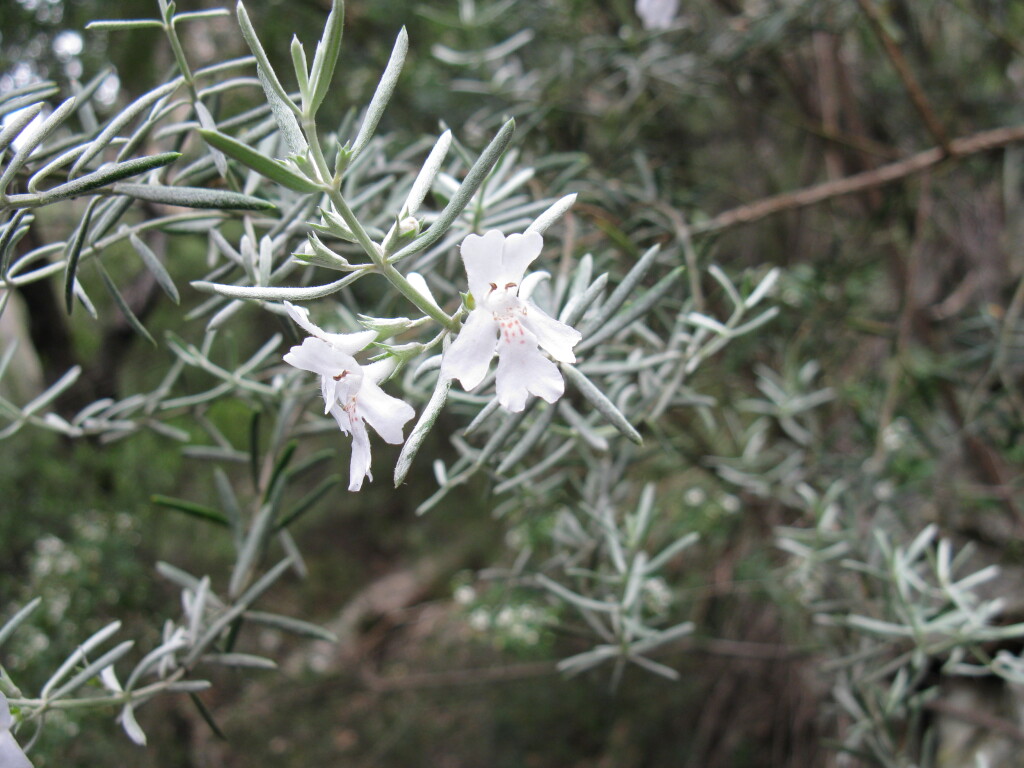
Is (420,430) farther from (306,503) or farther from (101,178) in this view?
(306,503)

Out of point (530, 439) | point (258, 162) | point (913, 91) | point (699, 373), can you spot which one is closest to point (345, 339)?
point (258, 162)

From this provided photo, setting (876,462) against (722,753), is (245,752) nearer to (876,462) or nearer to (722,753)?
(722,753)

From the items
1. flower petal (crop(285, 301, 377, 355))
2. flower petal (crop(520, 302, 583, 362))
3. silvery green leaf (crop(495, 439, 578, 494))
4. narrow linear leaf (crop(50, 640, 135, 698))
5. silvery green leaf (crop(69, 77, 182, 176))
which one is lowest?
silvery green leaf (crop(495, 439, 578, 494))

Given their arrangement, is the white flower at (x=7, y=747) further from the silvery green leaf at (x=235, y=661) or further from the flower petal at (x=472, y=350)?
the flower petal at (x=472, y=350)

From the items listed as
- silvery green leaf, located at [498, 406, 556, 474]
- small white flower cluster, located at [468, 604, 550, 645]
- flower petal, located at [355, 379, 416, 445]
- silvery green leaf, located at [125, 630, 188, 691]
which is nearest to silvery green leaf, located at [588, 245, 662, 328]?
silvery green leaf, located at [498, 406, 556, 474]

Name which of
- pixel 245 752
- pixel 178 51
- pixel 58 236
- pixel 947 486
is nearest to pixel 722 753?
pixel 947 486

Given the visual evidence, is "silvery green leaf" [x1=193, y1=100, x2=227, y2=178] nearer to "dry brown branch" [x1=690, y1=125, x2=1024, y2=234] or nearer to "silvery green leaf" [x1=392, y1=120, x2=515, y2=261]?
"silvery green leaf" [x1=392, y1=120, x2=515, y2=261]

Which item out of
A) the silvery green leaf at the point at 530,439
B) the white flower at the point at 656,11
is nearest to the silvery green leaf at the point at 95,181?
the silvery green leaf at the point at 530,439
